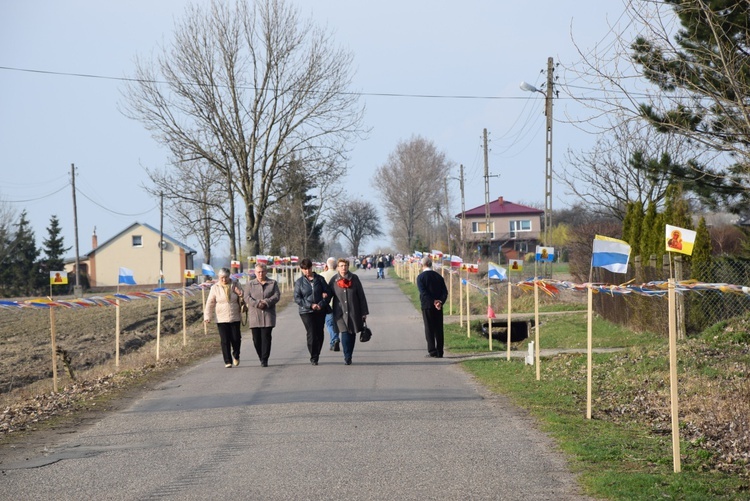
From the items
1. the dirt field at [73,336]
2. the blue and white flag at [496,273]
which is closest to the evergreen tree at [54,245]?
the dirt field at [73,336]

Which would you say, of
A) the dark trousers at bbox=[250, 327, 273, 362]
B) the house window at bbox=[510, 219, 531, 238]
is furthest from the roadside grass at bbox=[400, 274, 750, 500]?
the house window at bbox=[510, 219, 531, 238]

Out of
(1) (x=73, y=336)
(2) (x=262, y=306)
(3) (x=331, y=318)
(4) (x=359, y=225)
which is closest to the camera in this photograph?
(2) (x=262, y=306)

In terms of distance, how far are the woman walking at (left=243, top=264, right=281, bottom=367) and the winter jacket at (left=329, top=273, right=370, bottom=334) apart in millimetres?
1011

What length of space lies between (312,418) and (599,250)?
3.65 meters

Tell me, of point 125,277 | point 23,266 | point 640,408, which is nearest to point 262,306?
point 125,277

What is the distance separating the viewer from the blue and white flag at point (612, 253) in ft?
33.0

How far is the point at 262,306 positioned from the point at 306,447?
24.1 ft

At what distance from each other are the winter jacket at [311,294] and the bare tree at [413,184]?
86730 millimetres

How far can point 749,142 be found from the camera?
962cm

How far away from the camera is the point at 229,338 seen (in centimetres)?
1599

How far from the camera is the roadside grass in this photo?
691cm

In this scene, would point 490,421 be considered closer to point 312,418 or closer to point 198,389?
point 312,418

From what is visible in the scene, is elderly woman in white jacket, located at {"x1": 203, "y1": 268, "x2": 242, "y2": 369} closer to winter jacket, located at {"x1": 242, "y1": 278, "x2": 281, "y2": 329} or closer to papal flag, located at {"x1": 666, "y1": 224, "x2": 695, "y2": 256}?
winter jacket, located at {"x1": 242, "y1": 278, "x2": 281, "y2": 329}

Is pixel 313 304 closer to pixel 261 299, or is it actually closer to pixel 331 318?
pixel 261 299
